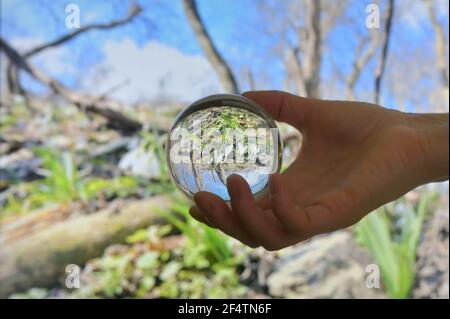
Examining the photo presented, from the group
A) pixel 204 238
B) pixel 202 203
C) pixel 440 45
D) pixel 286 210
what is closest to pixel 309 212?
pixel 286 210

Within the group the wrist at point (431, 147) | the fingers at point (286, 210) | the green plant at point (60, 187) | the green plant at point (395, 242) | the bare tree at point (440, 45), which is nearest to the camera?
the fingers at point (286, 210)

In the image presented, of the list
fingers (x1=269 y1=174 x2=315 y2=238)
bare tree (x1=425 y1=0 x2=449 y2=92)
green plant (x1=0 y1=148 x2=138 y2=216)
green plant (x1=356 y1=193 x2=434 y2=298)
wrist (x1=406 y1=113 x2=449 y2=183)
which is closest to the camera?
fingers (x1=269 y1=174 x2=315 y2=238)

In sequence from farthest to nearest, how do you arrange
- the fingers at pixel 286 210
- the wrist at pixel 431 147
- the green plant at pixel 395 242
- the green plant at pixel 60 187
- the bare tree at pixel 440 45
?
the green plant at pixel 60 187 → the bare tree at pixel 440 45 → the green plant at pixel 395 242 → the wrist at pixel 431 147 → the fingers at pixel 286 210

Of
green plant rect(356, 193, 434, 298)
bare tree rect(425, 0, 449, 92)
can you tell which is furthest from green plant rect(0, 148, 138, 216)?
bare tree rect(425, 0, 449, 92)

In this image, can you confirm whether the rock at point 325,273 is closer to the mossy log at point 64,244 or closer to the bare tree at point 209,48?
the mossy log at point 64,244

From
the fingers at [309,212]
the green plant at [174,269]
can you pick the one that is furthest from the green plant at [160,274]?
the fingers at [309,212]

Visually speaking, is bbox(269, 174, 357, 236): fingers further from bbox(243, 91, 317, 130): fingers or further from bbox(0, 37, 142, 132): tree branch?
bbox(0, 37, 142, 132): tree branch
